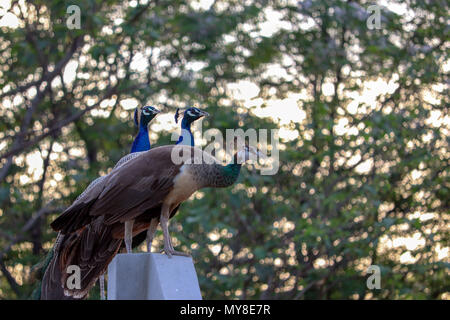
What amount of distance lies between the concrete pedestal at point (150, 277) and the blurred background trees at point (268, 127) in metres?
4.25

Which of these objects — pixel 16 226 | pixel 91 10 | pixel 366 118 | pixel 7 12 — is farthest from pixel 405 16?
pixel 16 226

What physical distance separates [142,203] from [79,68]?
19.9 ft

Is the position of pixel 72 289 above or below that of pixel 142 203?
below

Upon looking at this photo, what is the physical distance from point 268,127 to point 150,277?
5.13 metres

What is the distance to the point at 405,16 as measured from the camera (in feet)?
35.5

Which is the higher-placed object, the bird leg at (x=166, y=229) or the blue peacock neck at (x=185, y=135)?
the blue peacock neck at (x=185, y=135)

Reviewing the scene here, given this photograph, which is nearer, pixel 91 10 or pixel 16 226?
pixel 91 10

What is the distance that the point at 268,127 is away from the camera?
9711mm

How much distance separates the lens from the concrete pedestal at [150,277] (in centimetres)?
477

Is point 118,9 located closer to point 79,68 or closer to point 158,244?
point 79,68
